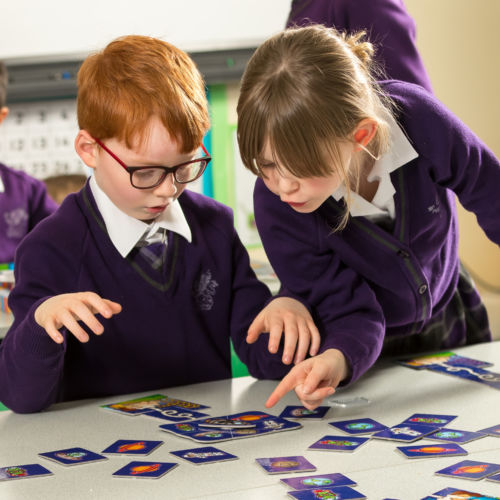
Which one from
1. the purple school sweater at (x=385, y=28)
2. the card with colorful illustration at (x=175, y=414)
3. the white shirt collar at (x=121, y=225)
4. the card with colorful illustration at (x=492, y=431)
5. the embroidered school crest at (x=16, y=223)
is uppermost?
the purple school sweater at (x=385, y=28)

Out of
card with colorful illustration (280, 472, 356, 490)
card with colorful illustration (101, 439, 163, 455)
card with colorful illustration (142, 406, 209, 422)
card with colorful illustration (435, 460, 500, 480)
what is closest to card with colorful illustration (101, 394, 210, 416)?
card with colorful illustration (142, 406, 209, 422)

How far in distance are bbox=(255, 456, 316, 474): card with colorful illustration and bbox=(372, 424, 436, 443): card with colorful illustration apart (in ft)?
0.43

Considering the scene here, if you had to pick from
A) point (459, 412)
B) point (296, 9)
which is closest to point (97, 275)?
point (459, 412)

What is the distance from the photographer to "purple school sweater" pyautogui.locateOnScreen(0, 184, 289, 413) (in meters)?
1.30

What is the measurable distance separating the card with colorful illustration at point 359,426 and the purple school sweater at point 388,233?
0.43ft

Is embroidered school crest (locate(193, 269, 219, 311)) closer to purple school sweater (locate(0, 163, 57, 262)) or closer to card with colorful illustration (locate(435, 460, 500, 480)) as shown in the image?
card with colorful illustration (locate(435, 460, 500, 480))

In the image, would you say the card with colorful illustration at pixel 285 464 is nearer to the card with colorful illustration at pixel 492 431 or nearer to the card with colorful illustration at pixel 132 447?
the card with colorful illustration at pixel 132 447

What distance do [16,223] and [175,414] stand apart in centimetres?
165

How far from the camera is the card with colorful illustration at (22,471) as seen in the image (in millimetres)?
1016

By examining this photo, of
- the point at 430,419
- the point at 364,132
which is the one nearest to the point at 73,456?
the point at 430,419

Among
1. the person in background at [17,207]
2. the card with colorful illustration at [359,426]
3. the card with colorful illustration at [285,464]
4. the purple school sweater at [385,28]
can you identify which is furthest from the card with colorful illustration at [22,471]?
the person in background at [17,207]

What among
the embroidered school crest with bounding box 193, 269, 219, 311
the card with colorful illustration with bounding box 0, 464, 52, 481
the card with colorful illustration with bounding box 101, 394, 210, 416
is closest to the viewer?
the card with colorful illustration with bounding box 0, 464, 52, 481

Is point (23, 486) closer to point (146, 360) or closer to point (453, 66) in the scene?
point (146, 360)

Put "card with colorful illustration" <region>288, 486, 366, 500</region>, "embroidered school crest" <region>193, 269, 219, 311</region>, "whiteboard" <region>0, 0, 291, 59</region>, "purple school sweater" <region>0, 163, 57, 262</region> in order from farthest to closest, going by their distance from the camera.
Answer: "whiteboard" <region>0, 0, 291, 59</region>, "purple school sweater" <region>0, 163, 57, 262</region>, "embroidered school crest" <region>193, 269, 219, 311</region>, "card with colorful illustration" <region>288, 486, 366, 500</region>
